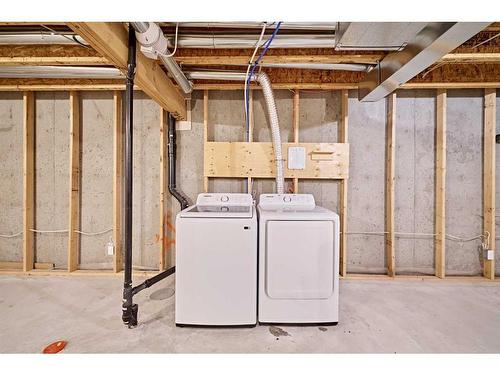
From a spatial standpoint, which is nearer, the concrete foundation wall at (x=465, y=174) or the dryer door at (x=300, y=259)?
the dryer door at (x=300, y=259)

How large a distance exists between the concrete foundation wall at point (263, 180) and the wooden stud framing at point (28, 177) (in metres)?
0.06

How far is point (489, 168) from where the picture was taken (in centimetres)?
259

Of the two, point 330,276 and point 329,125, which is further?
point 329,125

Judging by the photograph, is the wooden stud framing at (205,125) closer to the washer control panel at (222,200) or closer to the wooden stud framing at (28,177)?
the washer control panel at (222,200)

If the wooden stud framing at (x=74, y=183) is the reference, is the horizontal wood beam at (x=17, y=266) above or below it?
below

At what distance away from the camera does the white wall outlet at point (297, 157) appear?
2.63 metres

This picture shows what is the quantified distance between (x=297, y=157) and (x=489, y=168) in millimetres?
2066

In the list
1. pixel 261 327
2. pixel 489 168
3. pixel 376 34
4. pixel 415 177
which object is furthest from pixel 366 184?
pixel 261 327

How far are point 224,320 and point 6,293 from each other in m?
2.22

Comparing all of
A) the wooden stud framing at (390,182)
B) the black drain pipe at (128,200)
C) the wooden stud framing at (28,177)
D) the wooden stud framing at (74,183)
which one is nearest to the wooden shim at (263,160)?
the wooden stud framing at (390,182)

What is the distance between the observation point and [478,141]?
8.71ft

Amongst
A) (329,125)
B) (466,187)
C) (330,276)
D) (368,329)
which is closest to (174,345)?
(330,276)
